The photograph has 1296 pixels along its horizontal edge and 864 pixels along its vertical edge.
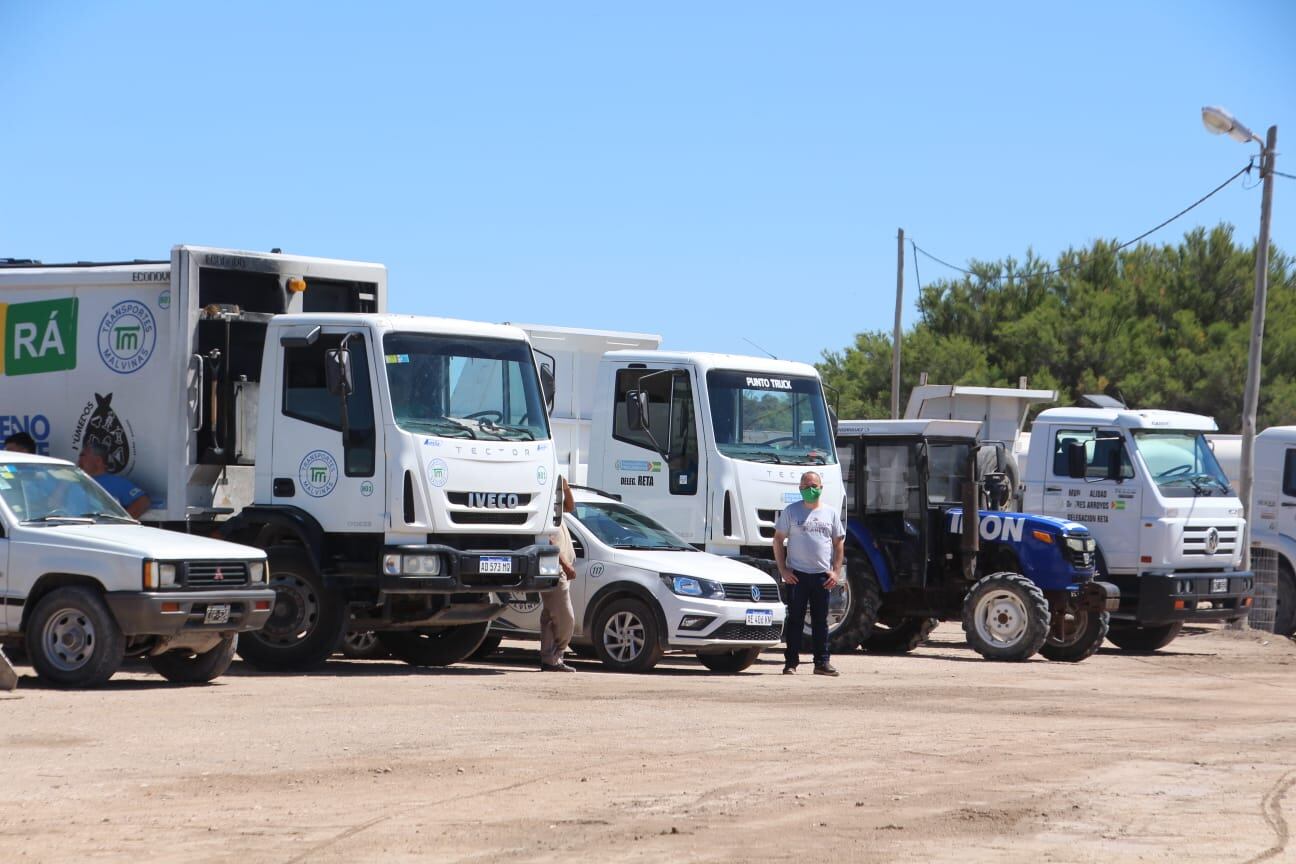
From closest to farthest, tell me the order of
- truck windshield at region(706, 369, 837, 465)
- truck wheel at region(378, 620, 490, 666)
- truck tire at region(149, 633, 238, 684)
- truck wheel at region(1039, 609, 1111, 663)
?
truck tire at region(149, 633, 238, 684) < truck wheel at region(378, 620, 490, 666) < truck windshield at region(706, 369, 837, 465) < truck wheel at region(1039, 609, 1111, 663)

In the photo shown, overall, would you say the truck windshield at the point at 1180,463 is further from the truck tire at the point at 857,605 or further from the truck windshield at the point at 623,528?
the truck windshield at the point at 623,528

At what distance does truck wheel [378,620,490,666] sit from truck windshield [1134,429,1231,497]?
8005 mm

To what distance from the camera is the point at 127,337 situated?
16672 millimetres

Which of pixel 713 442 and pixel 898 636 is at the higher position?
pixel 713 442

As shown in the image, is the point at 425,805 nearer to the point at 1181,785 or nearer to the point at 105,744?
the point at 105,744

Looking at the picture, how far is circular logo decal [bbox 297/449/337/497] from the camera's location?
52.4 feet

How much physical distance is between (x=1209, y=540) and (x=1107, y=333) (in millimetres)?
32821

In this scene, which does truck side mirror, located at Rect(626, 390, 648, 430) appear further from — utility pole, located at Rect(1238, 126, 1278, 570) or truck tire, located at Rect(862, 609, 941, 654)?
utility pole, located at Rect(1238, 126, 1278, 570)

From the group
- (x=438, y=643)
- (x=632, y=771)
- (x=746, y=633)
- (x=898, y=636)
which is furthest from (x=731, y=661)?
(x=632, y=771)

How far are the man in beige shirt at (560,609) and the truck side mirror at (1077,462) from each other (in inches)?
269

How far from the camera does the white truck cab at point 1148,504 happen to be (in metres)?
21.3

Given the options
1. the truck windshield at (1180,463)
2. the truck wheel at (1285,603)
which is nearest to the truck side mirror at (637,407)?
the truck windshield at (1180,463)

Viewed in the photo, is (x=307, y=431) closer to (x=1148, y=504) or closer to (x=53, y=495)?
(x=53, y=495)

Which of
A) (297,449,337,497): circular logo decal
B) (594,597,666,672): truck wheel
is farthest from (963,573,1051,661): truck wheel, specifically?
(297,449,337,497): circular logo decal
